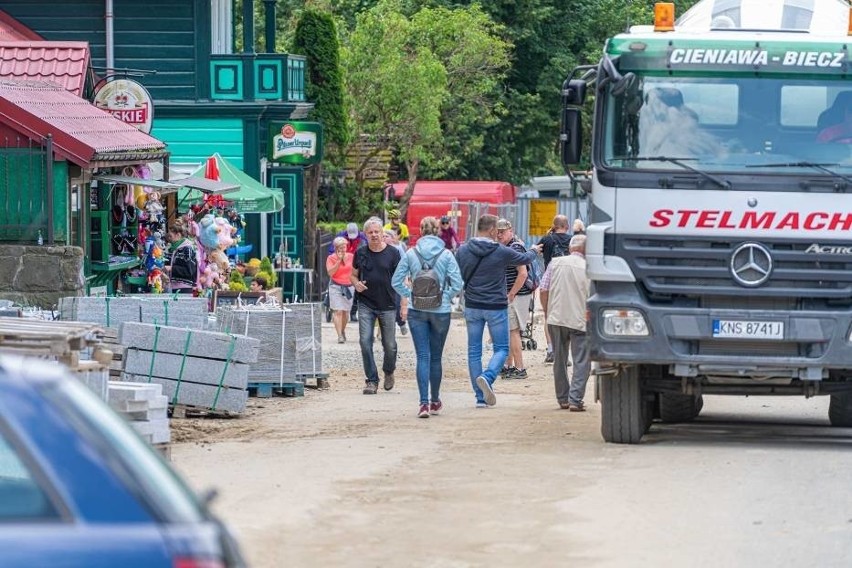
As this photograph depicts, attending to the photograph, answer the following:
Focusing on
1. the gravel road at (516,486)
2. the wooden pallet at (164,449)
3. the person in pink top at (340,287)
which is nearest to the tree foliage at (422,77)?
the person in pink top at (340,287)

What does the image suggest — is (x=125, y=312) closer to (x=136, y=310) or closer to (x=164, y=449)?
(x=136, y=310)

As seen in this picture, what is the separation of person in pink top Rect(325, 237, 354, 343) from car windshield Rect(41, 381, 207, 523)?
64.4ft

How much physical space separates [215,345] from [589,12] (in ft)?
123

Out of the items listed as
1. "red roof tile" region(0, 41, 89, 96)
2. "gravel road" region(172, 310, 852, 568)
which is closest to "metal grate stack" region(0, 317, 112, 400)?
"gravel road" region(172, 310, 852, 568)

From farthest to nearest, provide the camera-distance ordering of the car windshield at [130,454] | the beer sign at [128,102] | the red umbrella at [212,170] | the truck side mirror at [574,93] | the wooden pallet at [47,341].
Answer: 1. the red umbrella at [212,170]
2. the beer sign at [128,102]
3. the truck side mirror at [574,93]
4. the wooden pallet at [47,341]
5. the car windshield at [130,454]

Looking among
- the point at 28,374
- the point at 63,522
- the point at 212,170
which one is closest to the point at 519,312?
the point at 212,170

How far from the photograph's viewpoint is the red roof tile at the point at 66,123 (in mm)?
15641

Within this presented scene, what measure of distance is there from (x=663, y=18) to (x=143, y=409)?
4.94 m

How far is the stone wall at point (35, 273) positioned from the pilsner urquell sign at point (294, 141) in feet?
49.4

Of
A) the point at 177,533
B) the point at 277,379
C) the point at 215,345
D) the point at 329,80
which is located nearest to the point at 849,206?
the point at 215,345

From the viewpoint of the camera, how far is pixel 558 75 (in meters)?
49.6

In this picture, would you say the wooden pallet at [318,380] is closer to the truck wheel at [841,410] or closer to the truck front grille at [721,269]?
the truck wheel at [841,410]

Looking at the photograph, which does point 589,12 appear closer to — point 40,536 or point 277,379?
point 277,379

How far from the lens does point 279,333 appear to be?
55.1 ft
